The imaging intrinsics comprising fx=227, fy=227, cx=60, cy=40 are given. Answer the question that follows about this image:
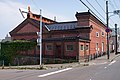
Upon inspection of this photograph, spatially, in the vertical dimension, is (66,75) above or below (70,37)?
below

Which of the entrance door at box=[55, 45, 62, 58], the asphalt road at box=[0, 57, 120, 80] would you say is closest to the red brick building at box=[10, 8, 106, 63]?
the entrance door at box=[55, 45, 62, 58]

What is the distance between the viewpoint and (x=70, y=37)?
37.1m

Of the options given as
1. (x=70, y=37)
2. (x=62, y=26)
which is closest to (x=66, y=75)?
(x=70, y=37)

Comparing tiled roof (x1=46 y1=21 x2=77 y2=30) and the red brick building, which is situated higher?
tiled roof (x1=46 y1=21 x2=77 y2=30)

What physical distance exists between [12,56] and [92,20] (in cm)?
1684

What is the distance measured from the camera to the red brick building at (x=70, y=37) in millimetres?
36781

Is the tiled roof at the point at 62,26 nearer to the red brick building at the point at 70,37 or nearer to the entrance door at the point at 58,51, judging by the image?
the red brick building at the point at 70,37

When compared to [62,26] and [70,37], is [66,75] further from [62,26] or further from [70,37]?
[62,26]

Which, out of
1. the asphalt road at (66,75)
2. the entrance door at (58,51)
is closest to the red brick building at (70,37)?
the entrance door at (58,51)

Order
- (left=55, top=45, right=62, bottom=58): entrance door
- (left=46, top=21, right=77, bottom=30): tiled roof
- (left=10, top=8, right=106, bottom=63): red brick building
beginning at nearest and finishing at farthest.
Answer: (left=10, top=8, right=106, bottom=63): red brick building, (left=55, top=45, right=62, bottom=58): entrance door, (left=46, top=21, right=77, bottom=30): tiled roof

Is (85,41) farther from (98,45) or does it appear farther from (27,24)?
(27,24)

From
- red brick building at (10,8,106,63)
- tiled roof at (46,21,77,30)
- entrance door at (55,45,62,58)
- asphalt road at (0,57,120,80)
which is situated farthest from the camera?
tiled roof at (46,21,77,30)

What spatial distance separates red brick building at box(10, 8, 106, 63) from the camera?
36.8m

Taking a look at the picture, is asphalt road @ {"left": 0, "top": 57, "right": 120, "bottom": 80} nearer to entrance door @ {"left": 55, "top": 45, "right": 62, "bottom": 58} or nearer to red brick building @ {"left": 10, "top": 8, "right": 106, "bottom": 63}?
red brick building @ {"left": 10, "top": 8, "right": 106, "bottom": 63}
